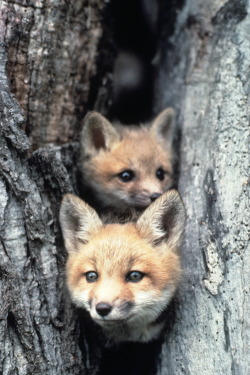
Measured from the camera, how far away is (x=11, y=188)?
12.5 feet

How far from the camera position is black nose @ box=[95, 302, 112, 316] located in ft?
11.3

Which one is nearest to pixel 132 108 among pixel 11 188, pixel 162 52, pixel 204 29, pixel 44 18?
pixel 162 52

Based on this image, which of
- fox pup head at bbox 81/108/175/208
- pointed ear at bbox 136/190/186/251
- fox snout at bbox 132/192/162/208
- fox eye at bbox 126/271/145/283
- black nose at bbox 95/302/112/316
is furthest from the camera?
fox pup head at bbox 81/108/175/208

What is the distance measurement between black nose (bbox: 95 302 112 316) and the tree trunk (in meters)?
0.57

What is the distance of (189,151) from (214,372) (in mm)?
2085

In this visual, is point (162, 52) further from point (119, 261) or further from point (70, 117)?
point (119, 261)

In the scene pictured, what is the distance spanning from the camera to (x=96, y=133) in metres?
5.41

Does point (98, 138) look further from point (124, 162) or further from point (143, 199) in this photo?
point (143, 199)

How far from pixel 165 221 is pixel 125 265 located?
2.02 ft

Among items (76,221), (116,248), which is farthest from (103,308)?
(76,221)

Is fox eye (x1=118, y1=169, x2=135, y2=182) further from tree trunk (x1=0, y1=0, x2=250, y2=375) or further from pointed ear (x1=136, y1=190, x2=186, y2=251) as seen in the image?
pointed ear (x1=136, y1=190, x2=186, y2=251)

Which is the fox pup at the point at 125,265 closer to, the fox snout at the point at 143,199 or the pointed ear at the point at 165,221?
the pointed ear at the point at 165,221

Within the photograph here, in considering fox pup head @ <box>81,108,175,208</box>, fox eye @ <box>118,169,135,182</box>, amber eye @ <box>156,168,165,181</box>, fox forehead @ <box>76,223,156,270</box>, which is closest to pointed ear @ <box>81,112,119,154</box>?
fox pup head @ <box>81,108,175,208</box>

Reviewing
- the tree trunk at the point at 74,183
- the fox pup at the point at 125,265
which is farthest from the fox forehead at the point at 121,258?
the tree trunk at the point at 74,183
